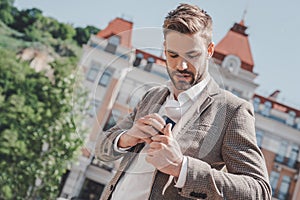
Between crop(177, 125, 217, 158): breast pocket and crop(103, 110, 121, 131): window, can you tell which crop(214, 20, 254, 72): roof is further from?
crop(177, 125, 217, 158): breast pocket

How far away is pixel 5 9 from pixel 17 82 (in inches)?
227

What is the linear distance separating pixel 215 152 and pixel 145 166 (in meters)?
0.09

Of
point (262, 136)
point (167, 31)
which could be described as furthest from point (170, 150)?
point (262, 136)

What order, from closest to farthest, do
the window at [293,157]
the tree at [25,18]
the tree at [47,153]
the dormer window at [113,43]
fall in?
1. the dormer window at [113,43]
2. the tree at [47,153]
3. the window at [293,157]
4. the tree at [25,18]

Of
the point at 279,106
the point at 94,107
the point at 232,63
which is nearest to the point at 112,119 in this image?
the point at 94,107

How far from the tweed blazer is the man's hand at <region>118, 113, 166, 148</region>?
4 cm

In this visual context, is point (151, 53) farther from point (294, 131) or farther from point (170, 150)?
point (294, 131)

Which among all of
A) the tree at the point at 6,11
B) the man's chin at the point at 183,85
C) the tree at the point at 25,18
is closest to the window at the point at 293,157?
the man's chin at the point at 183,85

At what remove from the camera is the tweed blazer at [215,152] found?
44 centimetres

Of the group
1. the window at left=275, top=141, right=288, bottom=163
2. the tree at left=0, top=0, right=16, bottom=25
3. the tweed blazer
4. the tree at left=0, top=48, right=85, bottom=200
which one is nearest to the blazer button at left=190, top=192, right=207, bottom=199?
the tweed blazer

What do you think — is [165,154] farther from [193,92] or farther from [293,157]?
[293,157]

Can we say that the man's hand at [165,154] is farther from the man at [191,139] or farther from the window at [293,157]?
the window at [293,157]

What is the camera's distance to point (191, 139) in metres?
0.49

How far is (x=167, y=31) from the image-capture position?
1.62ft
